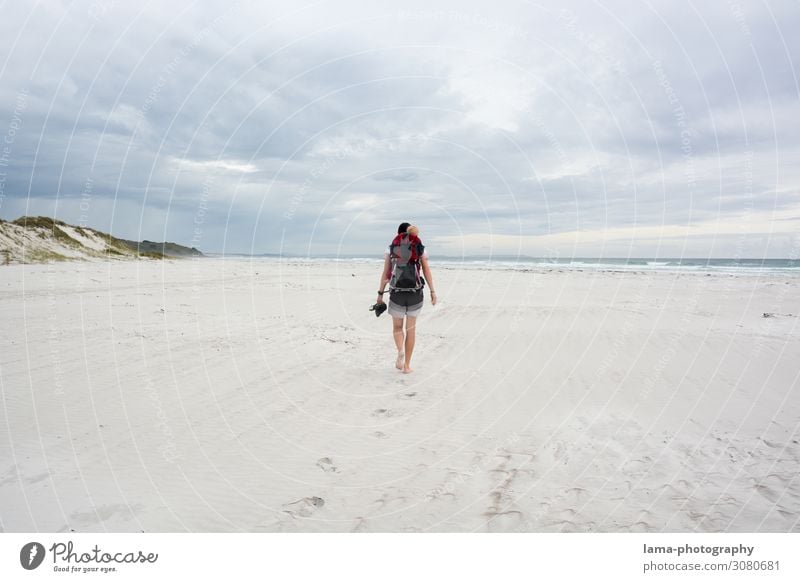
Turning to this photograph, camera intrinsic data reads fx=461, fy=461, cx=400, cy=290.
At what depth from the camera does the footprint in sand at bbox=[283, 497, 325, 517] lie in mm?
4395

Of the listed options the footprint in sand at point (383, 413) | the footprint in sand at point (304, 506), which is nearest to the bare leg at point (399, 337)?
the footprint in sand at point (383, 413)

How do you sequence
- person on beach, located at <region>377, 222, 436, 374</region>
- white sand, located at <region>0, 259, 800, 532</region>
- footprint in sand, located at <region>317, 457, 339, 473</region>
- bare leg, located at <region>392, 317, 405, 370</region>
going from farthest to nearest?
1. bare leg, located at <region>392, 317, 405, 370</region>
2. person on beach, located at <region>377, 222, 436, 374</region>
3. footprint in sand, located at <region>317, 457, 339, 473</region>
4. white sand, located at <region>0, 259, 800, 532</region>

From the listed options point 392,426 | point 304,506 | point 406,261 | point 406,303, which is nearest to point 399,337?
point 406,303

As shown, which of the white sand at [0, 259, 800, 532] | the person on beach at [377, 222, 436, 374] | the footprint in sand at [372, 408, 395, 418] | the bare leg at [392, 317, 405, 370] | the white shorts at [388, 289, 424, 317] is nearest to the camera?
the white sand at [0, 259, 800, 532]

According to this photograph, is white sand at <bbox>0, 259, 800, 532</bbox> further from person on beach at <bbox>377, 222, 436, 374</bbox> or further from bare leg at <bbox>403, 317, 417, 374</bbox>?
person on beach at <bbox>377, 222, 436, 374</bbox>

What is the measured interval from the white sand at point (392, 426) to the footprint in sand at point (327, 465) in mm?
25

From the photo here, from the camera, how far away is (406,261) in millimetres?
8531

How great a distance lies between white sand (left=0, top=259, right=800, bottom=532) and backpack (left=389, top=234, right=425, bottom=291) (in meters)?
1.78

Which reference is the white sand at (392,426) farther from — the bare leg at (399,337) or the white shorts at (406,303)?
the white shorts at (406,303)

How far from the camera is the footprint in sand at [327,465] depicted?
5.25 meters

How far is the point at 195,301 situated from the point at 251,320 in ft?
15.4

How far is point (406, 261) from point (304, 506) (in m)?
4.94

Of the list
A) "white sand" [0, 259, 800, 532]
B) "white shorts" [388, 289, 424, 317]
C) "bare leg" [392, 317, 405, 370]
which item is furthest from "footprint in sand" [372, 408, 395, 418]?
"white shorts" [388, 289, 424, 317]

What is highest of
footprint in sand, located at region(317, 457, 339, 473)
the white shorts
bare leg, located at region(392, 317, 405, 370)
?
the white shorts
